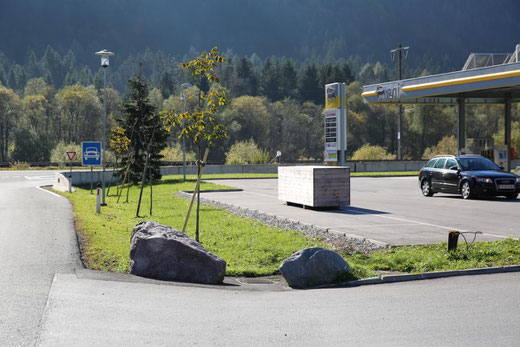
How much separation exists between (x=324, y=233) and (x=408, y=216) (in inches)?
192

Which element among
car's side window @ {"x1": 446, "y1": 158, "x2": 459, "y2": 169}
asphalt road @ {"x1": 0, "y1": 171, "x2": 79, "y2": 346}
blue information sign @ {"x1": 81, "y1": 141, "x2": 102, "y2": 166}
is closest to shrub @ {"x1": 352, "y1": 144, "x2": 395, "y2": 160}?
car's side window @ {"x1": 446, "y1": 158, "x2": 459, "y2": 169}

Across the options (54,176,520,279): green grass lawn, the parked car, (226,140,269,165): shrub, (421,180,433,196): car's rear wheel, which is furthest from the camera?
(226,140,269,165): shrub

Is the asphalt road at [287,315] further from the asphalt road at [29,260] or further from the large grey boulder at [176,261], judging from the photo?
the large grey boulder at [176,261]

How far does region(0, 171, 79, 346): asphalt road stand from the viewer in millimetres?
7137

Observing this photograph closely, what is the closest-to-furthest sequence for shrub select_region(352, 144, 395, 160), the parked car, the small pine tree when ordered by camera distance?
the parked car < the small pine tree < shrub select_region(352, 144, 395, 160)

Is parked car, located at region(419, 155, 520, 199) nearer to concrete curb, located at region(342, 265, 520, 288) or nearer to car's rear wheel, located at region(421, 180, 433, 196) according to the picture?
car's rear wheel, located at region(421, 180, 433, 196)

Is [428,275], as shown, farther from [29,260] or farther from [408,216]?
[408,216]

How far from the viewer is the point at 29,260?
11758mm

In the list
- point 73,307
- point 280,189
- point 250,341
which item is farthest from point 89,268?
point 280,189

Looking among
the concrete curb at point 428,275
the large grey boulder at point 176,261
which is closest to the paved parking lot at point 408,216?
the concrete curb at point 428,275

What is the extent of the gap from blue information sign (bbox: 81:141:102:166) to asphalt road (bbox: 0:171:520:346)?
15.2 m

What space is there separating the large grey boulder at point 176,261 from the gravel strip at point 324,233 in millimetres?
3046

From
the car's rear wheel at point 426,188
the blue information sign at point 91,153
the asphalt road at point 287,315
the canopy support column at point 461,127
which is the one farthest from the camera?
the canopy support column at point 461,127

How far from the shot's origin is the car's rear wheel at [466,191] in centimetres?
2392
